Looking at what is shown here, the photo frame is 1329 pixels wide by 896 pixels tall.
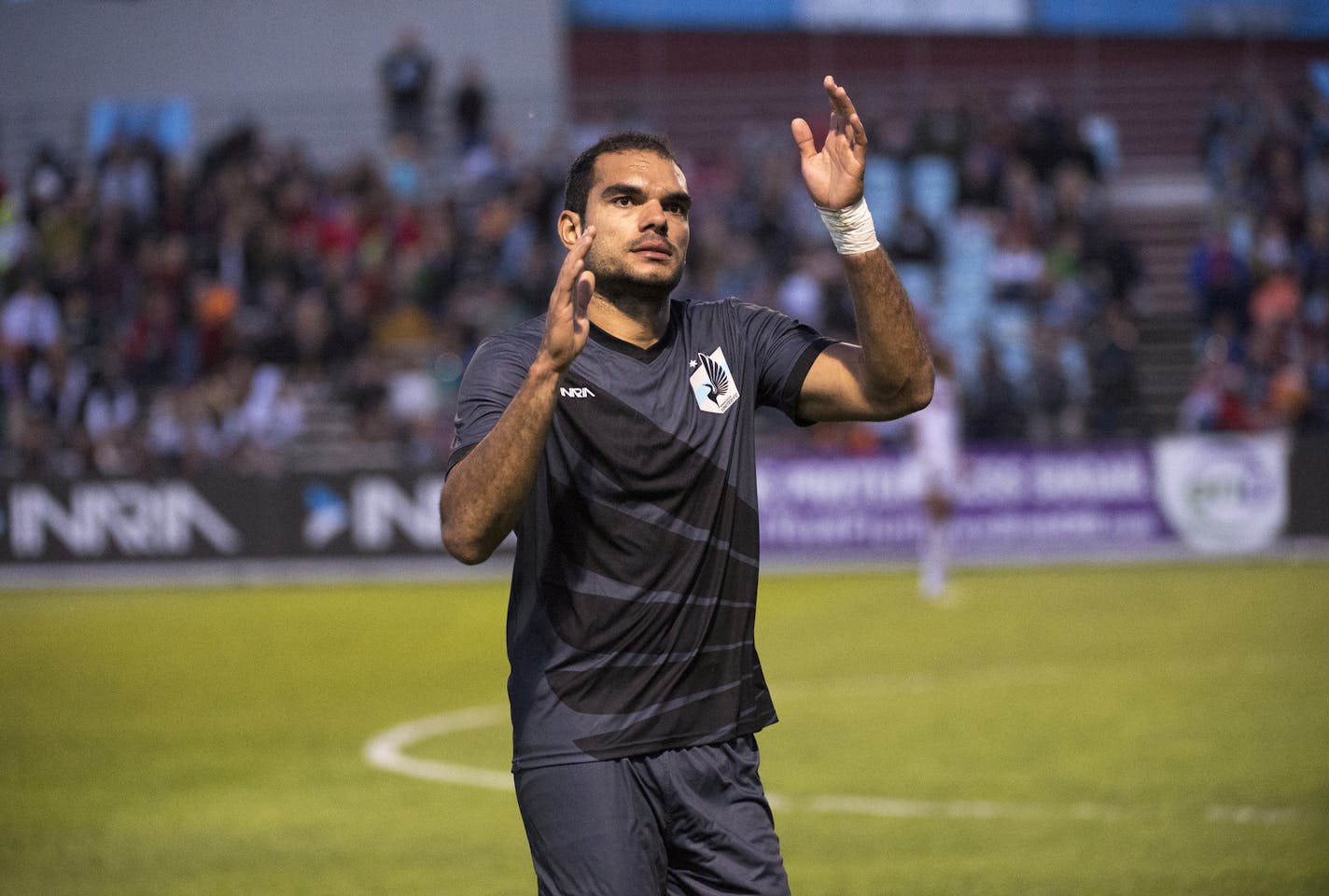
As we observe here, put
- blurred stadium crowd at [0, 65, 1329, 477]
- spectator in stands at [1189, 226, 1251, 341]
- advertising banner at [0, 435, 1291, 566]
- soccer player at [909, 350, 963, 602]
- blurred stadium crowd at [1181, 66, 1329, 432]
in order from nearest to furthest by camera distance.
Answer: soccer player at [909, 350, 963, 602]
advertising banner at [0, 435, 1291, 566]
blurred stadium crowd at [1181, 66, 1329, 432]
blurred stadium crowd at [0, 65, 1329, 477]
spectator in stands at [1189, 226, 1251, 341]

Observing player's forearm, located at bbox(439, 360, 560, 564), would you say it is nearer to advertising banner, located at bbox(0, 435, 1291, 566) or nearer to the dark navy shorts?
the dark navy shorts

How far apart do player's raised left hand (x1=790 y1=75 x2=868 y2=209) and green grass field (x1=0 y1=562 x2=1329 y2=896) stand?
4.33 meters

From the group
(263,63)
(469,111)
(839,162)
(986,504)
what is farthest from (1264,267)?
(839,162)

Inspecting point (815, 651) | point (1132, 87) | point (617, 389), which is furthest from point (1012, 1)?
point (617, 389)

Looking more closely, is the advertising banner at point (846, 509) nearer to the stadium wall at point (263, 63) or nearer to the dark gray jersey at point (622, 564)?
the stadium wall at point (263, 63)

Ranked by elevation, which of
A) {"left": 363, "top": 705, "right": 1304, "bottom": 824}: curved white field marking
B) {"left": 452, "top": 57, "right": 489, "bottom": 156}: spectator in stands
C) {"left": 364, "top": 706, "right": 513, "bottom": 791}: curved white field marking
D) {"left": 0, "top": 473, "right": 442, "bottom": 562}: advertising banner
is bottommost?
{"left": 0, "top": 473, "right": 442, "bottom": 562}: advertising banner

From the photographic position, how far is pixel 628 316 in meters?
4.43

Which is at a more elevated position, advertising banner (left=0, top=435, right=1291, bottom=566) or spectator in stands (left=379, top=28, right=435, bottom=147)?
spectator in stands (left=379, top=28, right=435, bottom=147)

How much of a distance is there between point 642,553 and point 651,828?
25.0 inches

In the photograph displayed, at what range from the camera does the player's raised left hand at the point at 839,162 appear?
4316mm

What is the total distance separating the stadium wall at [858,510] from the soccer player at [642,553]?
1645 cm

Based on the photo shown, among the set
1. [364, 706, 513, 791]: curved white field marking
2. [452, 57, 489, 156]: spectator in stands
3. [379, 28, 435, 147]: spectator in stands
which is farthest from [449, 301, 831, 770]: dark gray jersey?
[379, 28, 435, 147]: spectator in stands

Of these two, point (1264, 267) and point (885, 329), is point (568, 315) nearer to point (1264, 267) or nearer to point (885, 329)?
point (885, 329)

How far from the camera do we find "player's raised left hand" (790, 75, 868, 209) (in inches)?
170
